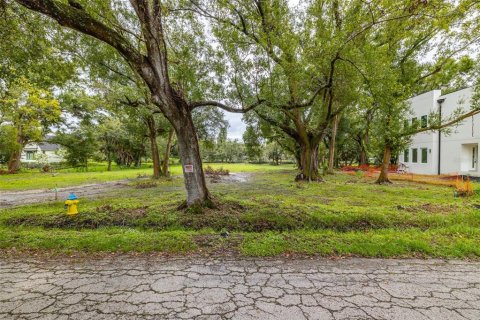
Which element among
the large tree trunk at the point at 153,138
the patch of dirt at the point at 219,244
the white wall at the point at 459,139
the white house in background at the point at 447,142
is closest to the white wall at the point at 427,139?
the white house in background at the point at 447,142

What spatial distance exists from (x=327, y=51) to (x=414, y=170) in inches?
657

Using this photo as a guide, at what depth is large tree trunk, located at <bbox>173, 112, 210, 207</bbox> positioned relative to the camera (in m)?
5.25

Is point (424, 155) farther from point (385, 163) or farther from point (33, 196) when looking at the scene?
point (33, 196)

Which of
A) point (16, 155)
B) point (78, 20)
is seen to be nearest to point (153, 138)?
point (78, 20)

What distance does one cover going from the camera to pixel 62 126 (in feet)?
83.0

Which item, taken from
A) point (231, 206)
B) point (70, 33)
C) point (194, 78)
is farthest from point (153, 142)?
point (231, 206)

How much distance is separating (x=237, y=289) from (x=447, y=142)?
18.7m

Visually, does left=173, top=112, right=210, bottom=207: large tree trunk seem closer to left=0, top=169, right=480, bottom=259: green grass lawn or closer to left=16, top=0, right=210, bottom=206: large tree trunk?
left=16, top=0, right=210, bottom=206: large tree trunk

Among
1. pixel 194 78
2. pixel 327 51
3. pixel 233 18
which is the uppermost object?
pixel 233 18

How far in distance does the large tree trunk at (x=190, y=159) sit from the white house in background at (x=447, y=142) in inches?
522

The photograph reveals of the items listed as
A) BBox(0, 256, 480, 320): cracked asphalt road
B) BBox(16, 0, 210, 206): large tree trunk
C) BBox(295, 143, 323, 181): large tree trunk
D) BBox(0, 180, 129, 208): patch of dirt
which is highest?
BBox(16, 0, 210, 206): large tree trunk

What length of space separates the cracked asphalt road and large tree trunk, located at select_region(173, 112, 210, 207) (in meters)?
2.28

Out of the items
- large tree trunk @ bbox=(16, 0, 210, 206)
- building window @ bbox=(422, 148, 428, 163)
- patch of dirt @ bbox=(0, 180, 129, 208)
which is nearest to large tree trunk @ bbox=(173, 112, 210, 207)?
large tree trunk @ bbox=(16, 0, 210, 206)

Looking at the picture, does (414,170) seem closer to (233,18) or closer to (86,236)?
(233,18)
